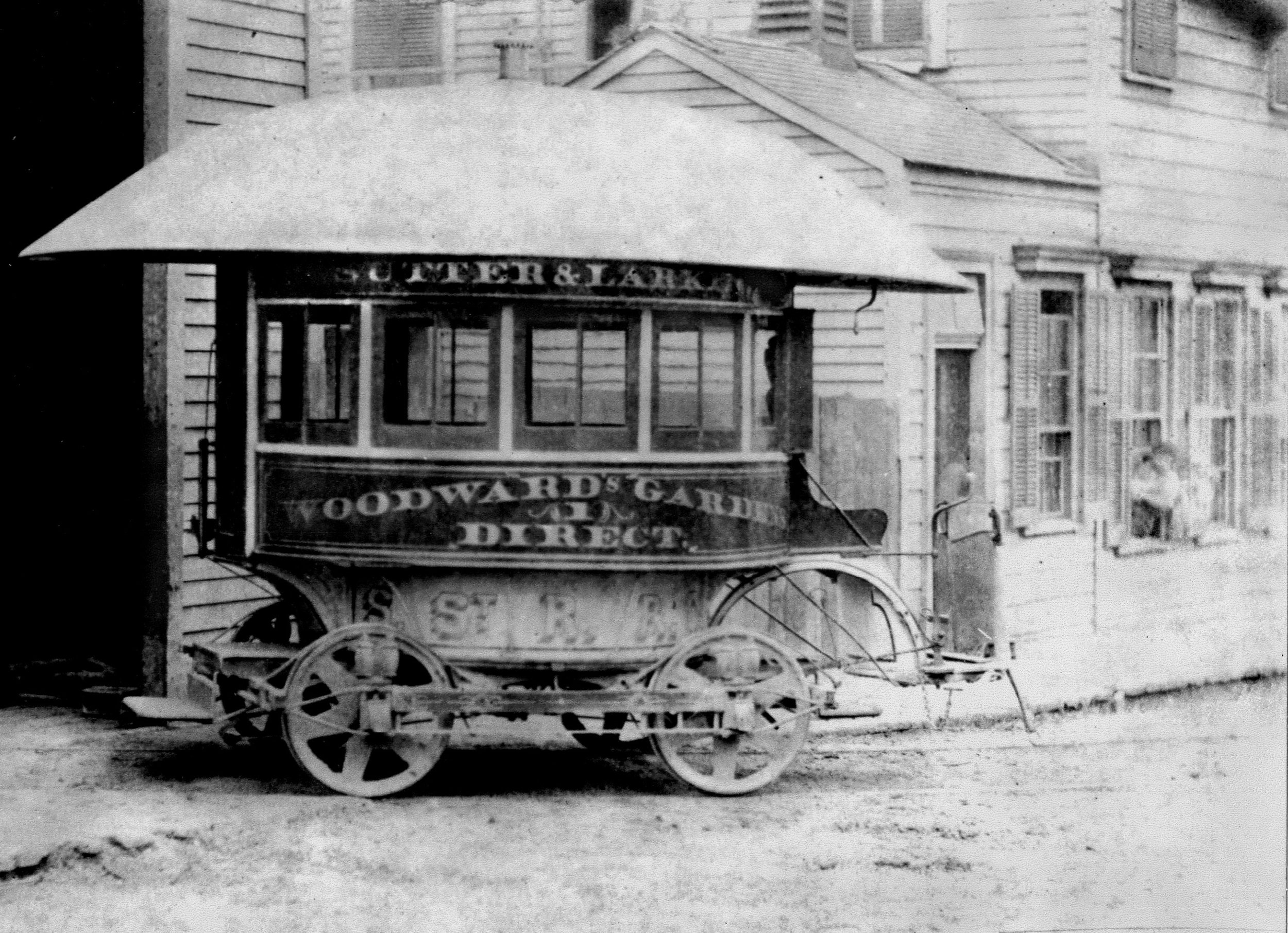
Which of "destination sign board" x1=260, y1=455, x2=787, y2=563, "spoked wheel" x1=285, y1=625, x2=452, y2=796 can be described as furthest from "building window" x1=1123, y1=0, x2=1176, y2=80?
"spoked wheel" x1=285, y1=625, x2=452, y2=796

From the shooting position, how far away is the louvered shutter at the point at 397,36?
16.4 metres

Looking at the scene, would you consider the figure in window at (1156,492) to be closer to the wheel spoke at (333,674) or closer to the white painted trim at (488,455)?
the white painted trim at (488,455)

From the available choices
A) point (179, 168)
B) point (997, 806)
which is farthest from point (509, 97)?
point (997, 806)

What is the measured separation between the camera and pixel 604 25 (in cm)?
1639

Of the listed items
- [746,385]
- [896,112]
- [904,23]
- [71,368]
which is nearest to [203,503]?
[71,368]

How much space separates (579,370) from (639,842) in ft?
7.38

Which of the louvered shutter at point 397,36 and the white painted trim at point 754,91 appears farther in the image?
the louvered shutter at point 397,36

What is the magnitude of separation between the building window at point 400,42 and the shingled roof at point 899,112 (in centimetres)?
438

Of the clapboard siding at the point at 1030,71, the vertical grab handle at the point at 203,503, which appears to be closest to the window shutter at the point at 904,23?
the clapboard siding at the point at 1030,71

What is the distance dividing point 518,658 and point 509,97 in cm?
278

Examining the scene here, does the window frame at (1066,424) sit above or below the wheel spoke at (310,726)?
above

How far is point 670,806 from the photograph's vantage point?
342 inches

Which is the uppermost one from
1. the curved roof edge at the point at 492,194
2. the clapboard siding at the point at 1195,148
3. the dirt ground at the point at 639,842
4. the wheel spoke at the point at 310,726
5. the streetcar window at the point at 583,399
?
the clapboard siding at the point at 1195,148

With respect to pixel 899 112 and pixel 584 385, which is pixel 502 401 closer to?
pixel 584 385
